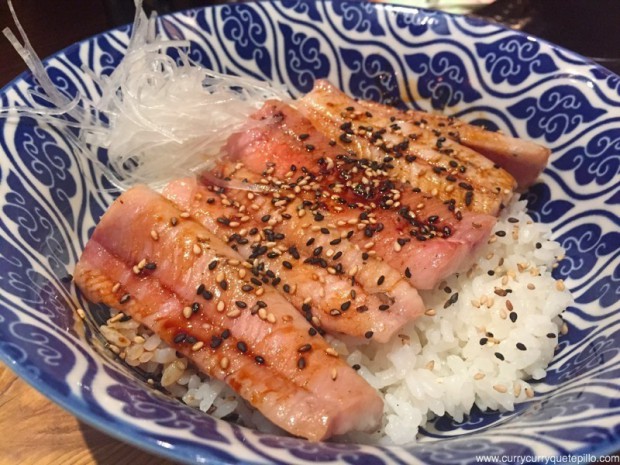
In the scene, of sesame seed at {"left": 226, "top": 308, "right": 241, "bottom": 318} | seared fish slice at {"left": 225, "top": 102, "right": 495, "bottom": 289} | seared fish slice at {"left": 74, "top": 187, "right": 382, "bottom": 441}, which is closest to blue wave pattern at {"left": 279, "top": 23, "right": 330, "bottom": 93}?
seared fish slice at {"left": 225, "top": 102, "right": 495, "bottom": 289}

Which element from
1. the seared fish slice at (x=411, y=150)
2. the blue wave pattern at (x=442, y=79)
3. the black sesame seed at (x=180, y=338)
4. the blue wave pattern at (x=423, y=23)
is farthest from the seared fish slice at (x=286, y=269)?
the blue wave pattern at (x=423, y=23)

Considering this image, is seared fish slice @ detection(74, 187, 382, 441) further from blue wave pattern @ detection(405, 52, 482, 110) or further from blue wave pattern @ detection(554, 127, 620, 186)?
blue wave pattern @ detection(405, 52, 482, 110)

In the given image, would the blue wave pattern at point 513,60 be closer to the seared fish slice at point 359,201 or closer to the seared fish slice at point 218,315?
the seared fish slice at point 359,201

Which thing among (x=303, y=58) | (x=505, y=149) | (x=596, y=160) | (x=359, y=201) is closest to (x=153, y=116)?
(x=303, y=58)

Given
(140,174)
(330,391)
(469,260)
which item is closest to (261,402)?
(330,391)

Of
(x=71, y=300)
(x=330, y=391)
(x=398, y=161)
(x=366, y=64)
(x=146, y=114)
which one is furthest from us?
(x=366, y=64)

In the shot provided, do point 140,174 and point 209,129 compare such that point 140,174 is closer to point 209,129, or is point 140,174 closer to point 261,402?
point 209,129
